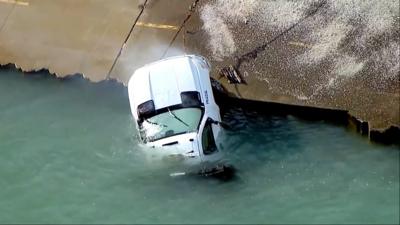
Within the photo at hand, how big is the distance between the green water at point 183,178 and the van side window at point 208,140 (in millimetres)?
A: 806

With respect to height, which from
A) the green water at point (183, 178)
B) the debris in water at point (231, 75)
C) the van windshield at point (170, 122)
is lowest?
the green water at point (183, 178)

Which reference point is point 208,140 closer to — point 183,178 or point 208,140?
point 208,140

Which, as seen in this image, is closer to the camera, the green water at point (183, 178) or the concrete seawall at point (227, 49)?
the green water at point (183, 178)

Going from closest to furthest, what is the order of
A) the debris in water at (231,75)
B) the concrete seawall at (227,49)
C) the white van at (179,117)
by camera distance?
the white van at (179,117), the concrete seawall at (227,49), the debris in water at (231,75)

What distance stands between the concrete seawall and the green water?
2.46 feet

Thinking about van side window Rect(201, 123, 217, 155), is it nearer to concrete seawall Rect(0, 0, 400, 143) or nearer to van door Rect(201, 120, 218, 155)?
van door Rect(201, 120, 218, 155)

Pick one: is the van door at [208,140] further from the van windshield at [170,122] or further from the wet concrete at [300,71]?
the wet concrete at [300,71]

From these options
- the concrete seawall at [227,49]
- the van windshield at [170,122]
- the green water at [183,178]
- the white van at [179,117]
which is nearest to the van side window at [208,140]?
the white van at [179,117]

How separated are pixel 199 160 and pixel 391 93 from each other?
599 centimetres

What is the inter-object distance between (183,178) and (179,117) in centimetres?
177

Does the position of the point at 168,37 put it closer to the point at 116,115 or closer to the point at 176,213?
the point at 116,115

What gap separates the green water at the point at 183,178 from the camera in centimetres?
1920

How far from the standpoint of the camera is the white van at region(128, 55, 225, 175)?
1978 cm

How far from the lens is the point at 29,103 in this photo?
76.0ft
